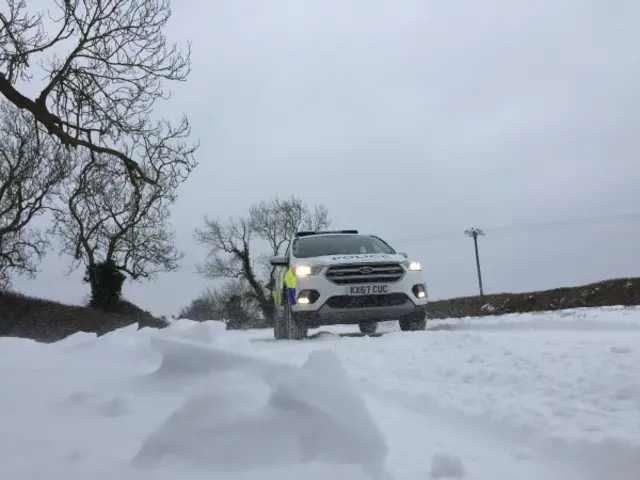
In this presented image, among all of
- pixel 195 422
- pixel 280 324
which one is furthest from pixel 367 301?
pixel 195 422

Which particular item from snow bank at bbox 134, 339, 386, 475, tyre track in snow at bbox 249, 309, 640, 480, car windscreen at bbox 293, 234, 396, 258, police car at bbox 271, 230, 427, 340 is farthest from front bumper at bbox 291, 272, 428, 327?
snow bank at bbox 134, 339, 386, 475

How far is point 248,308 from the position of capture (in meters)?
47.3

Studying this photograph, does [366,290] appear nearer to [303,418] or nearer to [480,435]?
[480,435]

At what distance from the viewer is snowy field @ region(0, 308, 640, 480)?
7.04 ft

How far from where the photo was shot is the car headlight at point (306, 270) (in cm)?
810

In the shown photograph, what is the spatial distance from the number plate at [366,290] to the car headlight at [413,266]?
1.91 feet

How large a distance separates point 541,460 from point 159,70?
1084cm

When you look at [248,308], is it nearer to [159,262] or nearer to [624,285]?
[159,262]

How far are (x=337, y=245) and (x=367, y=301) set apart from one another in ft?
4.94

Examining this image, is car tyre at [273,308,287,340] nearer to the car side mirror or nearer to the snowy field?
the car side mirror

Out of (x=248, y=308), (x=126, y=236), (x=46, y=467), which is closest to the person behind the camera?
(x=46, y=467)

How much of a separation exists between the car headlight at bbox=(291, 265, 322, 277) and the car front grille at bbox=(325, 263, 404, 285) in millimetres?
150

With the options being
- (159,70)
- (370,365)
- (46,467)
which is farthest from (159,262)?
(46,467)

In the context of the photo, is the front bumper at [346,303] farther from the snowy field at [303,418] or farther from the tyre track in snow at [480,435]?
the snowy field at [303,418]
